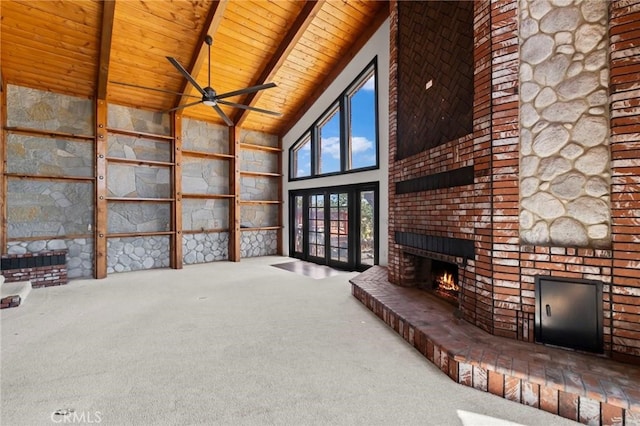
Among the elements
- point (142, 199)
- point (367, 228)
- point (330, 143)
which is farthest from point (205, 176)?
point (367, 228)

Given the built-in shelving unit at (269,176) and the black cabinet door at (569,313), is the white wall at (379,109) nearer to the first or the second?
the built-in shelving unit at (269,176)

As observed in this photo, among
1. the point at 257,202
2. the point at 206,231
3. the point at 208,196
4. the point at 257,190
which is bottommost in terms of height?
the point at 206,231

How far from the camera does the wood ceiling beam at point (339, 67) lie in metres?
5.43

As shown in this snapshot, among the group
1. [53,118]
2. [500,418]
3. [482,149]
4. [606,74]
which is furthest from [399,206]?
[53,118]

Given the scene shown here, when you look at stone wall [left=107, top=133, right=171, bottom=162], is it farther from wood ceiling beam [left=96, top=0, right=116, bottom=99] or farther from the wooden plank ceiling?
wood ceiling beam [left=96, top=0, right=116, bottom=99]

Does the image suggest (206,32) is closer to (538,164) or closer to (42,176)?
(42,176)

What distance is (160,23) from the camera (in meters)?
4.77

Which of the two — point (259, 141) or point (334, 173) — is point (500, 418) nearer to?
point (334, 173)

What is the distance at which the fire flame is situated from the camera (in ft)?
12.2

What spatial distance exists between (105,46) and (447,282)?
621 cm

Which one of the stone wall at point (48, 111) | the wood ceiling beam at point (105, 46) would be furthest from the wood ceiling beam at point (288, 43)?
the stone wall at point (48, 111)

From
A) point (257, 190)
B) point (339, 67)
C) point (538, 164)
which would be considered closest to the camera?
point (538, 164)

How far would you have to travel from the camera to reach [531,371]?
2.00m

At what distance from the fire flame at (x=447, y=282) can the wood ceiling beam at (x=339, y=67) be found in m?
4.56
